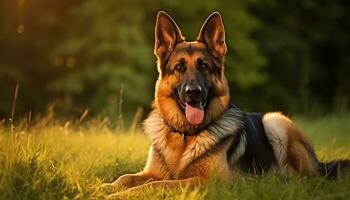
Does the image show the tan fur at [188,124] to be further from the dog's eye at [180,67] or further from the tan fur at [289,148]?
the tan fur at [289,148]

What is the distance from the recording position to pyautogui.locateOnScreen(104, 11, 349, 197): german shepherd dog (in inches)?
221

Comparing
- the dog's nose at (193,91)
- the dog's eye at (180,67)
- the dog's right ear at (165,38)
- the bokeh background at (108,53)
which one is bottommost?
the bokeh background at (108,53)

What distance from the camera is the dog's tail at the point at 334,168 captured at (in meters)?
5.87

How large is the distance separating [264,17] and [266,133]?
1858 cm

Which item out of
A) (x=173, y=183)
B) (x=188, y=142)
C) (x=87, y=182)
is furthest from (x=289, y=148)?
(x=87, y=182)

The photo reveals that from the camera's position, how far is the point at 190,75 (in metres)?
5.66

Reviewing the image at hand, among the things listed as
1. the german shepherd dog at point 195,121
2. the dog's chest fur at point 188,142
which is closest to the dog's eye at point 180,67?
the german shepherd dog at point 195,121

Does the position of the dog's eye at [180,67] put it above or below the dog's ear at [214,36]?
below

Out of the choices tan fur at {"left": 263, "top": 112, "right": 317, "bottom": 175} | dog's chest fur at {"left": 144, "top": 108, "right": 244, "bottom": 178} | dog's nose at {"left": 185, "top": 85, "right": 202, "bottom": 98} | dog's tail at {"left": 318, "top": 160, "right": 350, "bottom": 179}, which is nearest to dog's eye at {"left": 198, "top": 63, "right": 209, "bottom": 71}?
dog's nose at {"left": 185, "top": 85, "right": 202, "bottom": 98}

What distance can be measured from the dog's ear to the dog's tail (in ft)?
5.37

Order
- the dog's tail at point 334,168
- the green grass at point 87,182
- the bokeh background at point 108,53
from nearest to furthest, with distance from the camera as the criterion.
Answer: the green grass at point 87,182 → the dog's tail at point 334,168 → the bokeh background at point 108,53

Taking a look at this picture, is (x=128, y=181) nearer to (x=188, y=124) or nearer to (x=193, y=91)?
(x=188, y=124)

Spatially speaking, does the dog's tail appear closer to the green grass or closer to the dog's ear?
the green grass

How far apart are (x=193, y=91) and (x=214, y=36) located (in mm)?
745
